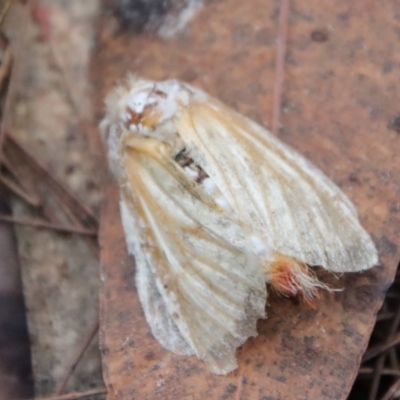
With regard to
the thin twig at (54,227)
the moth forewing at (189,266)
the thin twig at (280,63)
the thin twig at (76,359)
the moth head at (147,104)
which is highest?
the thin twig at (280,63)

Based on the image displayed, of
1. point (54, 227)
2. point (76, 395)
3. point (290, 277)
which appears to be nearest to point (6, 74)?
point (54, 227)

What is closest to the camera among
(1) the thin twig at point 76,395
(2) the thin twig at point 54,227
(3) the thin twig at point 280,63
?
(1) the thin twig at point 76,395

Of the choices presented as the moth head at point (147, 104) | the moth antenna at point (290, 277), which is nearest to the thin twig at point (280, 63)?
the moth head at point (147, 104)

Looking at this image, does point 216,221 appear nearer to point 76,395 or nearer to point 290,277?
point 290,277

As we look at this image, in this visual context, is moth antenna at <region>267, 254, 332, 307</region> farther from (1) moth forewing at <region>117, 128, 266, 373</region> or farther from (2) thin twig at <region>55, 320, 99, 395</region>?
(2) thin twig at <region>55, 320, 99, 395</region>

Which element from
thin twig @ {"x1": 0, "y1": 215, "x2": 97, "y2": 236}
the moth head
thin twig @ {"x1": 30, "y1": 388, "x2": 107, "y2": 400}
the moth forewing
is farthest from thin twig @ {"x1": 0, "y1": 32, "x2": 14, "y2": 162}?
thin twig @ {"x1": 30, "y1": 388, "x2": 107, "y2": 400}

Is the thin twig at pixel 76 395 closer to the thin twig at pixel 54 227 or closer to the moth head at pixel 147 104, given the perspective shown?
the thin twig at pixel 54 227

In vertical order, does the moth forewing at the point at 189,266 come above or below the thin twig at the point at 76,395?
above

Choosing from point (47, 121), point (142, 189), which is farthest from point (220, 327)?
point (47, 121)
